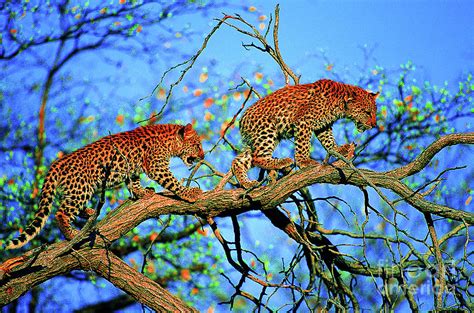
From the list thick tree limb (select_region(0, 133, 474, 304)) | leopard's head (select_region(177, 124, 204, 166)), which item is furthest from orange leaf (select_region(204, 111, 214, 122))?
thick tree limb (select_region(0, 133, 474, 304))

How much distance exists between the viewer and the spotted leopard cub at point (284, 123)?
257 inches

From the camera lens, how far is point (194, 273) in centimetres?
1208

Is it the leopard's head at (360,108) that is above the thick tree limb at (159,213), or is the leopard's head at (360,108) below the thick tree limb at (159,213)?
above

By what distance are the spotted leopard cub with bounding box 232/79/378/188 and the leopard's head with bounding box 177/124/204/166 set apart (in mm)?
534

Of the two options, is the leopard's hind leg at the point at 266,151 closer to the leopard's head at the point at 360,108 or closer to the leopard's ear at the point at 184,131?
the leopard's ear at the point at 184,131

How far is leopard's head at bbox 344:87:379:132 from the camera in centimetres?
717

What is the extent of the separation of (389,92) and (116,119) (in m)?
5.10

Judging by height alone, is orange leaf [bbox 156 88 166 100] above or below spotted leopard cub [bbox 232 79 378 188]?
above

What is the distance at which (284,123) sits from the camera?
259 inches

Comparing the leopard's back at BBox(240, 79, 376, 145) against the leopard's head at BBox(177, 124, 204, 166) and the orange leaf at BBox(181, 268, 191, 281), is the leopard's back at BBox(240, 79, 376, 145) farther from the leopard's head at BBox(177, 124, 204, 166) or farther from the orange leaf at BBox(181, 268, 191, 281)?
the orange leaf at BBox(181, 268, 191, 281)

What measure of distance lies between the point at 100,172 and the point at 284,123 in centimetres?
186

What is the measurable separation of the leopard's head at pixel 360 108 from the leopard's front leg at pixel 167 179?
2033mm

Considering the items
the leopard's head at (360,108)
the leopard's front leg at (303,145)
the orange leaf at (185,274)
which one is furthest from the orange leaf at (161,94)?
the leopard's front leg at (303,145)

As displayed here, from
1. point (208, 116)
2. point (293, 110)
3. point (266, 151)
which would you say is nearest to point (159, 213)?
point (266, 151)
